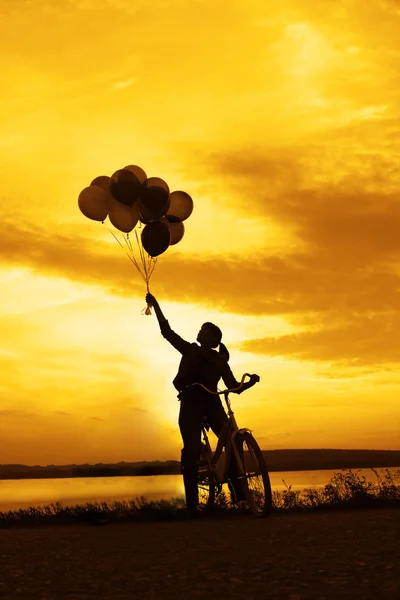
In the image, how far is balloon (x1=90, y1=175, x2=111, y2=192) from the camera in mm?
13570

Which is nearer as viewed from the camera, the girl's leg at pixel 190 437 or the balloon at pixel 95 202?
the girl's leg at pixel 190 437

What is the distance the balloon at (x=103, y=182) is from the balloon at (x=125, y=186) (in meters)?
0.84

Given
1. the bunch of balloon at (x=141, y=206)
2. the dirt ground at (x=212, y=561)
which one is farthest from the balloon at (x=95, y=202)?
the dirt ground at (x=212, y=561)

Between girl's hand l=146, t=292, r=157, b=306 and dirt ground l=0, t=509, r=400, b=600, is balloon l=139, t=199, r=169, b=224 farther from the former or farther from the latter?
dirt ground l=0, t=509, r=400, b=600

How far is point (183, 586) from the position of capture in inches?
248

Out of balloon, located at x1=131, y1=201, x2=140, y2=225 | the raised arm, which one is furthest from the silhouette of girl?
balloon, located at x1=131, y1=201, x2=140, y2=225

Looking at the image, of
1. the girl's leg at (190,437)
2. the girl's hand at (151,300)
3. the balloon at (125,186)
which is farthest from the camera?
the balloon at (125,186)

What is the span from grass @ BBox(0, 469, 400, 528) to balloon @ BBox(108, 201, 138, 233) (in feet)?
13.3

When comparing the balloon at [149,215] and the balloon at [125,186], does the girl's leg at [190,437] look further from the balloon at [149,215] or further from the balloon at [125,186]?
the balloon at [125,186]

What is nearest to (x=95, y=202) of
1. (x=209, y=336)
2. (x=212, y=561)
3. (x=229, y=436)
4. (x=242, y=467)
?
(x=209, y=336)

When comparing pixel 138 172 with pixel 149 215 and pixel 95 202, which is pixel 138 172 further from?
pixel 95 202

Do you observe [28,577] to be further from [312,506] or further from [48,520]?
[312,506]

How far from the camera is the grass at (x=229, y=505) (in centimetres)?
1194

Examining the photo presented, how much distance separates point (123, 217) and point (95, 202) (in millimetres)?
566
